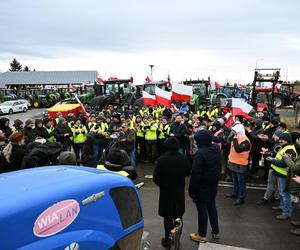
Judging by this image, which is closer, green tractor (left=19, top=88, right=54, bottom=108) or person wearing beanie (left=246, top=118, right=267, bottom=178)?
person wearing beanie (left=246, top=118, right=267, bottom=178)

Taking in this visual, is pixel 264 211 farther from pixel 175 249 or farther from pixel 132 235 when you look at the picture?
pixel 132 235

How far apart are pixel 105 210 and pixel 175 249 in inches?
80.4

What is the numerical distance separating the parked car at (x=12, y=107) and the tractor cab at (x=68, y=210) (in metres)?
28.9

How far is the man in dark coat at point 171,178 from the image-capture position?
4445 mm

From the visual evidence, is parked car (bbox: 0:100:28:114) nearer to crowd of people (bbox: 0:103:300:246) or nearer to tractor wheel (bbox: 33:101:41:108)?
tractor wheel (bbox: 33:101:41:108)

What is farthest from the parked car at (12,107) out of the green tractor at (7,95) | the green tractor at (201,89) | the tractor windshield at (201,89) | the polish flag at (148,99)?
the polish flag at (148,99)

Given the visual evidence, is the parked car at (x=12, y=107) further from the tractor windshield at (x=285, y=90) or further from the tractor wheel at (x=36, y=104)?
the tractor windshield at (x=285, y=90)

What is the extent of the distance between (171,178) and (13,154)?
272cm

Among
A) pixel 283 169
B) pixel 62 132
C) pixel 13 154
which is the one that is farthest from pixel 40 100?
pixel 283 169

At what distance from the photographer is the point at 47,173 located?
2.95 metres

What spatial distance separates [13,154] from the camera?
5301 millimetres

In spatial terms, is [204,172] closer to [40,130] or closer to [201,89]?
[40,130]

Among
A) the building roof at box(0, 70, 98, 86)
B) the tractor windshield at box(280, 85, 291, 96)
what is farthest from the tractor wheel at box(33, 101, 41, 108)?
the tractor windshield at box(280, 85, 291, 96)

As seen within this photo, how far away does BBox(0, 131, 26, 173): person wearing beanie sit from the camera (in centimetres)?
530
